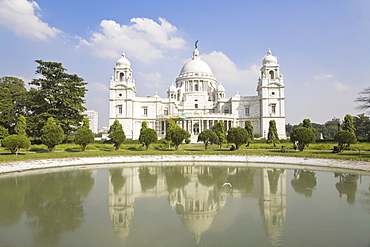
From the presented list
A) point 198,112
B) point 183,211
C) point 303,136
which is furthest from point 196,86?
point 183,211

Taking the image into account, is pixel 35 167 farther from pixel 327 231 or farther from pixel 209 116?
pixel 209 116

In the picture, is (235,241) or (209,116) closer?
(235,241)

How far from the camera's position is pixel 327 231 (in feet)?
25.8

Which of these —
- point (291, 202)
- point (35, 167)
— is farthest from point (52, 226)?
point (35, 167)

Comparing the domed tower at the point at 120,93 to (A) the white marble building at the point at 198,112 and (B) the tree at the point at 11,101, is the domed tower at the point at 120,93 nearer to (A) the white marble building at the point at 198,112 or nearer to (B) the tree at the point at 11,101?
(A) the white marble building at the point at 198,112

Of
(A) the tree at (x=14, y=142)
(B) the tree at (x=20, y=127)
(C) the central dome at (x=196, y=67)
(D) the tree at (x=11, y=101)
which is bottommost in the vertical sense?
(A) the tree at (x=14, y=142)

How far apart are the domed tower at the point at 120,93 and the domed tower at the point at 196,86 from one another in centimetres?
1404

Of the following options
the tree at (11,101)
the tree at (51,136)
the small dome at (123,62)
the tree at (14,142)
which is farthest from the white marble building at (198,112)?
the tree at (14,142)

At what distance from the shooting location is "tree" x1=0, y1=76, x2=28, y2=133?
116ft

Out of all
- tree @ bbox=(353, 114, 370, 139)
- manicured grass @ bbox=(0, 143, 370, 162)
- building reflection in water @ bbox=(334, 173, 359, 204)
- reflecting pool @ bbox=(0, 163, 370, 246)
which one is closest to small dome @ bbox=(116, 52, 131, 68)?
manicured grass @ bbox=(0, 143, 370, 162)

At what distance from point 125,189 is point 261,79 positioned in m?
47.5

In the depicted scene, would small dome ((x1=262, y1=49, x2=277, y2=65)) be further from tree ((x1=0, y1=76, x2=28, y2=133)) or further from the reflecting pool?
tree ((x1=0, y1=76, x2=28, y2=133))

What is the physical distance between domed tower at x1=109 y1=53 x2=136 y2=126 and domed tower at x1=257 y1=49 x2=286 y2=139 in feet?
91.1

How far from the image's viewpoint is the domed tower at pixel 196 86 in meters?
63.3
